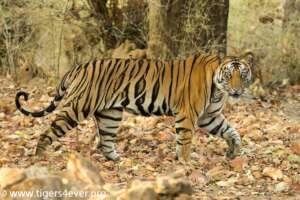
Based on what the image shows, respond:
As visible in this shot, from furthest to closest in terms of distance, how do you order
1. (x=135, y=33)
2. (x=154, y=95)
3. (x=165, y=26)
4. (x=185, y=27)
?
(x=135, y=33) → (x=185, y=27) → (x=165, y=26) → (x=154, y=95)

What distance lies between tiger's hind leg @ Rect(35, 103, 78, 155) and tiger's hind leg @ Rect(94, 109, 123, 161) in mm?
378

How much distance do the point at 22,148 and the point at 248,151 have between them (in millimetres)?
2529

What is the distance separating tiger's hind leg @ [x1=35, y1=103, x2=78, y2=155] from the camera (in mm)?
7602

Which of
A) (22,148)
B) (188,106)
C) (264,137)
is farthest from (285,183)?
(22,148)

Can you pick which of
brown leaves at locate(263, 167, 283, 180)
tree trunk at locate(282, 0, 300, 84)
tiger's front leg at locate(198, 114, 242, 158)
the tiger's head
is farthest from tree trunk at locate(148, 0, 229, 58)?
brown leaves at locate(263, 167, 283, 180)

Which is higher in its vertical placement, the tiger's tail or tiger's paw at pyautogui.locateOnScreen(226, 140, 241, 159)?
the tiger's tail

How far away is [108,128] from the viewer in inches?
315

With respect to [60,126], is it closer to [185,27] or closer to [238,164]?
[238,164]

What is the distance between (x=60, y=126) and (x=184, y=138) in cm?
132

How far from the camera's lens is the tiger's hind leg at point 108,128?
26.0ft

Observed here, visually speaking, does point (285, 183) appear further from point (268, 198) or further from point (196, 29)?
point (196, 29)

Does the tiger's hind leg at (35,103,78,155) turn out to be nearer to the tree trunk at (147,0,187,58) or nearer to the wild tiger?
the wild tiger

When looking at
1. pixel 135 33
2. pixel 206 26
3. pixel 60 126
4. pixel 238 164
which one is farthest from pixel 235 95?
pixel 135 33

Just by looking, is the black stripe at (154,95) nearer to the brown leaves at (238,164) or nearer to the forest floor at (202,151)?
the forest floor at (202,151)
